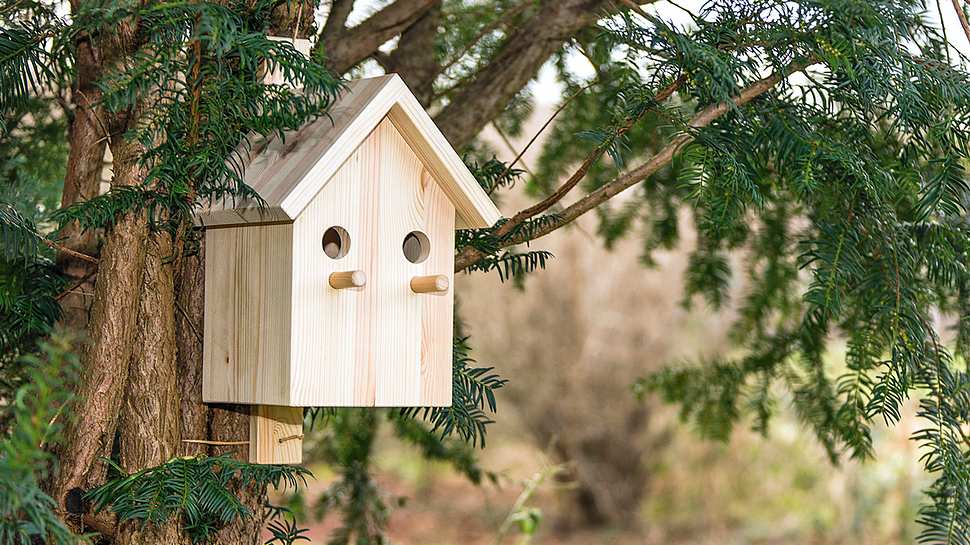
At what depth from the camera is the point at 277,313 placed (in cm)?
143

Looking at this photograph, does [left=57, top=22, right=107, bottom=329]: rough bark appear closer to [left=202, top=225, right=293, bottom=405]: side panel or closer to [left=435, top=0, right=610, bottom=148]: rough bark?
[left=202, top=225, right=293, bottom=405]: side panel

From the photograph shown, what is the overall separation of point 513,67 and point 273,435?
2.88 ft

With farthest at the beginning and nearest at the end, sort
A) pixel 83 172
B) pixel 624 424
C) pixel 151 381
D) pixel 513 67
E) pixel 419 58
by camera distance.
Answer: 1. pixel 624 424
2. pixel 419 58
3. pixel 513 67
4. pixel 83 172
5. pixel 151 381

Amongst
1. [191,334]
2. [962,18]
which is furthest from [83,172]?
[962,18]

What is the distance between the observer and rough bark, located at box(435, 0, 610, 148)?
6.59ft

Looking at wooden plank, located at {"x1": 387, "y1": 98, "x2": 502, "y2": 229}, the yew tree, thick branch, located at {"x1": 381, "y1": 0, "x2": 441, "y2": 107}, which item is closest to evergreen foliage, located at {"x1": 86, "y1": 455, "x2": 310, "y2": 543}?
the yew tree

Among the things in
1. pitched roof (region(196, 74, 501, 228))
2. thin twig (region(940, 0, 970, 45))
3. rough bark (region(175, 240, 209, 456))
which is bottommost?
rough bark (region(175, 240, 209, 456))

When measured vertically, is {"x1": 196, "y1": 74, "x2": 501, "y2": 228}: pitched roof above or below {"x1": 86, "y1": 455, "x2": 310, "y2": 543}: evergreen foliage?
above

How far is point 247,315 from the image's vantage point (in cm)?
147

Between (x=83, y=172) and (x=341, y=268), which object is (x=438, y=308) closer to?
(x=341, y=268)

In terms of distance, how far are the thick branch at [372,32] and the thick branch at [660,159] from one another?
→ 613 millimetres

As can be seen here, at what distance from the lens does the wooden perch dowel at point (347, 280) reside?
1.40m

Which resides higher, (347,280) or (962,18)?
(962,18)

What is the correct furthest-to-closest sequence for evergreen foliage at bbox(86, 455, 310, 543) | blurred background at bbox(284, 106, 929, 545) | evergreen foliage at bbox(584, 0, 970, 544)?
blurred background at bbox(284, 106, 929, 545) → evergreen foliage at bbox(584, 0, 970, 544) → evergreen foliage at bbox(86, 455, 310, 543)
